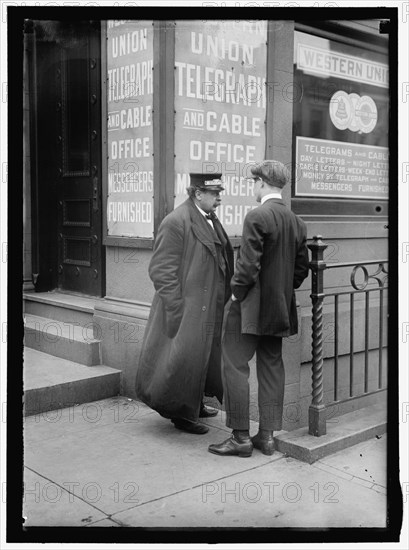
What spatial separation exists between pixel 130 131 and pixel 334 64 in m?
1.86

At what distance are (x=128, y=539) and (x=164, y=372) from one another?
1362mm

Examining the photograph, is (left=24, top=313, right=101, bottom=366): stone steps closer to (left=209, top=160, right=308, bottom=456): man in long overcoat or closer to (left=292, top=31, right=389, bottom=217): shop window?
(left=209, top=160, right=308, bottom=456): man in long overcoat

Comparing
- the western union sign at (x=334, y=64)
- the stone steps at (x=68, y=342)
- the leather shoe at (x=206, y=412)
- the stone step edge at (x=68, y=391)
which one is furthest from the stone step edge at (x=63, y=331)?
the western union sign at (x=334, y=64)

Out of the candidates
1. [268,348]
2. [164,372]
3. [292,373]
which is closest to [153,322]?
[164,372]

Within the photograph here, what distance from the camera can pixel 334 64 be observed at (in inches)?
232

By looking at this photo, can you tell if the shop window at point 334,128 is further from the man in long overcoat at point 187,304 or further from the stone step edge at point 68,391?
the stone step edge at point 68,391

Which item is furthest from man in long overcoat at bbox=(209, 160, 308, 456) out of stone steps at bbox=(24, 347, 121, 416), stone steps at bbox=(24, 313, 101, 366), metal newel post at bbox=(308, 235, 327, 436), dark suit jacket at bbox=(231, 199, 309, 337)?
stone steps at bbox=(24, 313, 101, 366)

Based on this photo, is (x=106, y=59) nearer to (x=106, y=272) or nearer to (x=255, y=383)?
(x=106, y=272)

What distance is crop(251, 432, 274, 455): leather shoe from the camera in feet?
16.2

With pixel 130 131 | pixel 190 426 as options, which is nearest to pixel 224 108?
pixel 130 131

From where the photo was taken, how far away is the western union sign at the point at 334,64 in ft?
18.6

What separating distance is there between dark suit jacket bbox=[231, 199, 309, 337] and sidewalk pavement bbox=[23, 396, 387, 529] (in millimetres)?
955

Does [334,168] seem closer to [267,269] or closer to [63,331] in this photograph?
[267,269]

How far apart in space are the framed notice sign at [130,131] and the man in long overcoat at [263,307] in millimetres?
995
